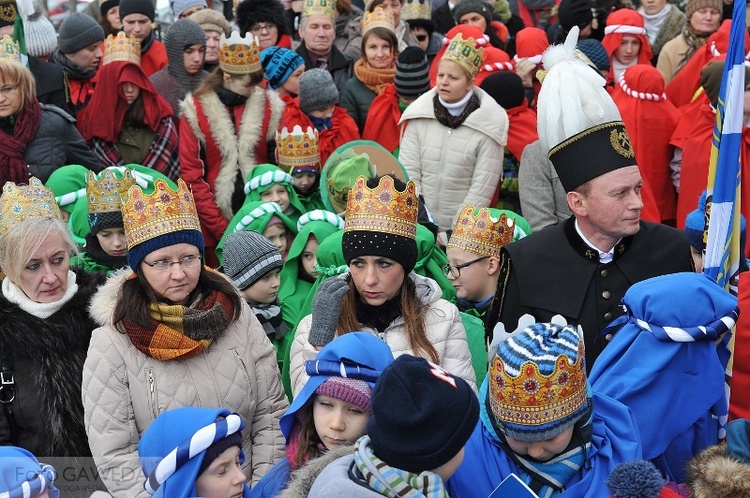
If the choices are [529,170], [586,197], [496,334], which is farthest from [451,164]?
[496,334]

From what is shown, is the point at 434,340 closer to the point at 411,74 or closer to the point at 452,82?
the point at 452,82

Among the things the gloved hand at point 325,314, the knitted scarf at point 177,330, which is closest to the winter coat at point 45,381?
the knitted scarf at point 177,330

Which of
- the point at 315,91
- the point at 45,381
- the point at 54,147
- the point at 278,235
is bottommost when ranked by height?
the point at 278,235

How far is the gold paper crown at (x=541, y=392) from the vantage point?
10.9 ft

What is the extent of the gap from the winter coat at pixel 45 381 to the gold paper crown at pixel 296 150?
8.81 ft

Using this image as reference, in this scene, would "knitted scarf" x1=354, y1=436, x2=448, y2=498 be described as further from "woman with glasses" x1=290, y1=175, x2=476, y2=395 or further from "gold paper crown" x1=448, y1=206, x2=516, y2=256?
"gold paper crown" x1=448, y1=206, x2=516, y2=256

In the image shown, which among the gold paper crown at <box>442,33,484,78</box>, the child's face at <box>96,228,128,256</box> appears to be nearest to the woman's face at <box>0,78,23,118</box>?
the child's face at <box>96,228,128,256</box>

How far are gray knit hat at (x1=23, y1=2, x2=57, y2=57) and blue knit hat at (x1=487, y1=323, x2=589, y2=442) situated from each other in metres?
6.37

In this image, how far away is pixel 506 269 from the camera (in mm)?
4492

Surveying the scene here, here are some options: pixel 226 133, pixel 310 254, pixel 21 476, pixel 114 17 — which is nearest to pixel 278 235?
pixel 310 254

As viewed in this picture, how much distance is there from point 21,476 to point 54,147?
4.04 metres

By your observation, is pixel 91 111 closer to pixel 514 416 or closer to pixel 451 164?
pixel 451 164

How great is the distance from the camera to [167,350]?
416 centimetres

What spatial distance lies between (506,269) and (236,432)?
142 centimetres
